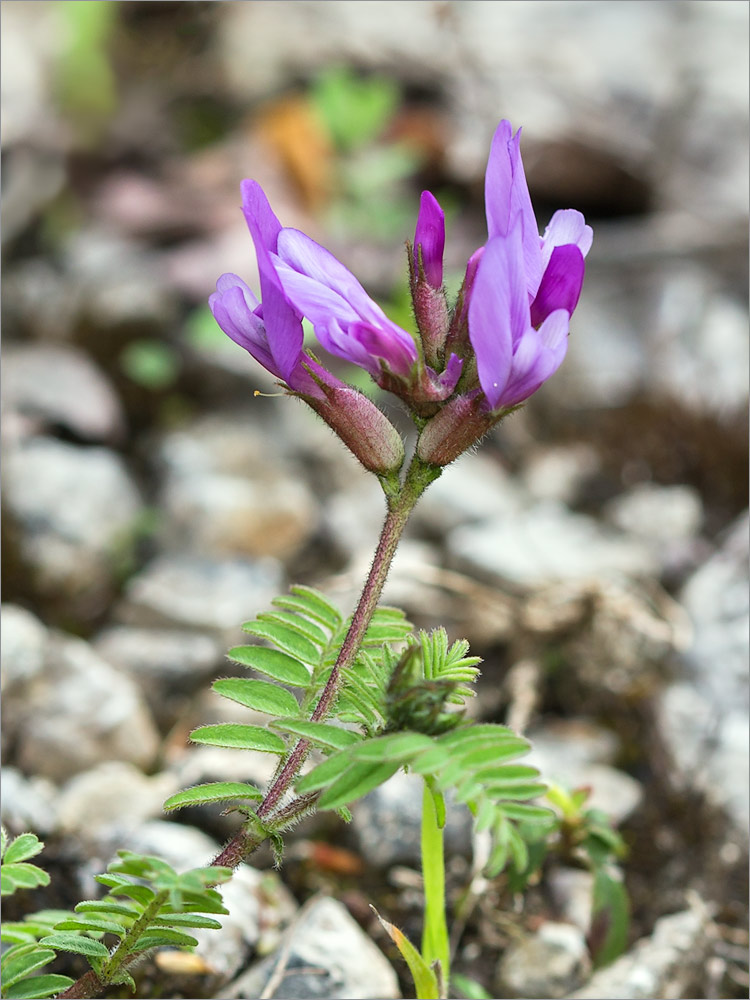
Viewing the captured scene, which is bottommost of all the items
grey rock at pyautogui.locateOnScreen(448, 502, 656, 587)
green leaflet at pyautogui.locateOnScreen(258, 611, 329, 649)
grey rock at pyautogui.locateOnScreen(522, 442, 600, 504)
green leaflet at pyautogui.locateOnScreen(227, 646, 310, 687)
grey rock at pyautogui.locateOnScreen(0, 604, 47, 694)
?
green leaflet at pyautogui.locateOnScreen(227, 646, 310, 687)

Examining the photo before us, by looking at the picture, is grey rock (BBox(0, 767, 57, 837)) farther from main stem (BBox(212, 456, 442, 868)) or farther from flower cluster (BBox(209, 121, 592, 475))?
flower cluster (BBox(209, 121, 592, 475))

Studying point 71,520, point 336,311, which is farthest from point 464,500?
point 336,311

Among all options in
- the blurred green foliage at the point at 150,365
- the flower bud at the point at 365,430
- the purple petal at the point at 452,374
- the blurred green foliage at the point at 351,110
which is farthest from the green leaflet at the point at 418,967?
the blurred green foliage at the point at 351,110

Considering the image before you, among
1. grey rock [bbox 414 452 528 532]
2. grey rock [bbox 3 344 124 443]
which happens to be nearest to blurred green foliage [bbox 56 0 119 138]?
grey rock [bbox 3 344 124 443]

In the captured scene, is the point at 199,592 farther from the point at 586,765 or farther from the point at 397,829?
the point at 586,765

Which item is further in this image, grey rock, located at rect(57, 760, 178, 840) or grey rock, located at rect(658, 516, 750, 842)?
grey rock, located at rect(658, 516, 750, 842)

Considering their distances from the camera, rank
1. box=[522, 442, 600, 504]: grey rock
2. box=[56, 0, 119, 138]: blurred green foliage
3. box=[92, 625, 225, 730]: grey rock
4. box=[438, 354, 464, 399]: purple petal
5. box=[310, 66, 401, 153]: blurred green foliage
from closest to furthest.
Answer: box=[438, 354, 464, 399]: purple petal → box=[92, 625, 225, 730]: grey rock → box=[522, 442, 600, 504]: grey rock → box=[310, 66, 401, 153]: blurred green foliage → box=[56, 0, 119, 138]: blurred green foliage

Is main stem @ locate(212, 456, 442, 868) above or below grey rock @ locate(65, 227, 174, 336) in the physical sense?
below
